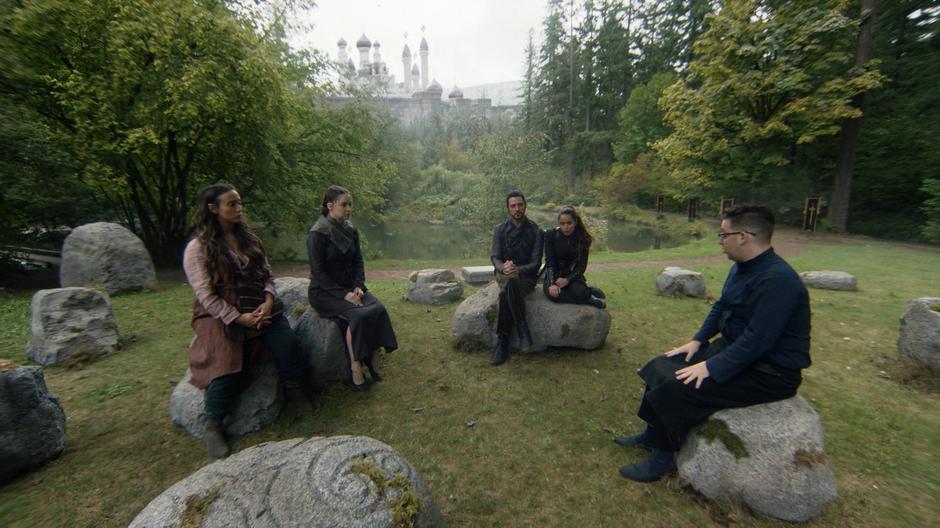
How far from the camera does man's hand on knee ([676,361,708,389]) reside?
9.06 ft

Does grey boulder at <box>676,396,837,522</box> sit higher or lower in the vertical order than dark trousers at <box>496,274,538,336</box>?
lower

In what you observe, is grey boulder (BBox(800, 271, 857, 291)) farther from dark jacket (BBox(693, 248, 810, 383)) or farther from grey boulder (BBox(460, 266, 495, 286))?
dark jacket (BBox(693, 248, 810, 383))

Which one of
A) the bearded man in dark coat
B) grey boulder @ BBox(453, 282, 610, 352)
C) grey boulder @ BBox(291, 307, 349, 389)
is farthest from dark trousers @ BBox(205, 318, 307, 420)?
the bearded man in dark coat

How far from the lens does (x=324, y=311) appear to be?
4258mm

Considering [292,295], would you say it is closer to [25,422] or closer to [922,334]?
[25,422]

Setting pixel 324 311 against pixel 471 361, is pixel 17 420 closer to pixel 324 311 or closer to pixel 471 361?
pixel 324 311

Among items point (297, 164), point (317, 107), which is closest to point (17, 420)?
point (297, 164)

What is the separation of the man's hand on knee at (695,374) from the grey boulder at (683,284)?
551cm

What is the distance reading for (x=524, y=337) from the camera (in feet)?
16.9

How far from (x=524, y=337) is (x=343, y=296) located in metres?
2.30

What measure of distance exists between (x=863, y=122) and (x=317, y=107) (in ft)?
70.3

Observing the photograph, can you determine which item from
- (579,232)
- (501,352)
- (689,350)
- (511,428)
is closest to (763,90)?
(579,232)

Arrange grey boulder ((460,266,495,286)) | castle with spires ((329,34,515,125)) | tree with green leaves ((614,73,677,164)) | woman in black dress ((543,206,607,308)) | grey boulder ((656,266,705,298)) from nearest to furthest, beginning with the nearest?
woman in black dress ((543,206,607,308)) → grey boulder ((656,266,705,298)) → grey boulder ((460,266,495,286)) → tree with green leaves ((614,73,677,164)) → castle with spires ((329,34,515,125))

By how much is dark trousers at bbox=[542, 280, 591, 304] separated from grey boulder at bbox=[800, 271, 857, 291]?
593 centimetres
